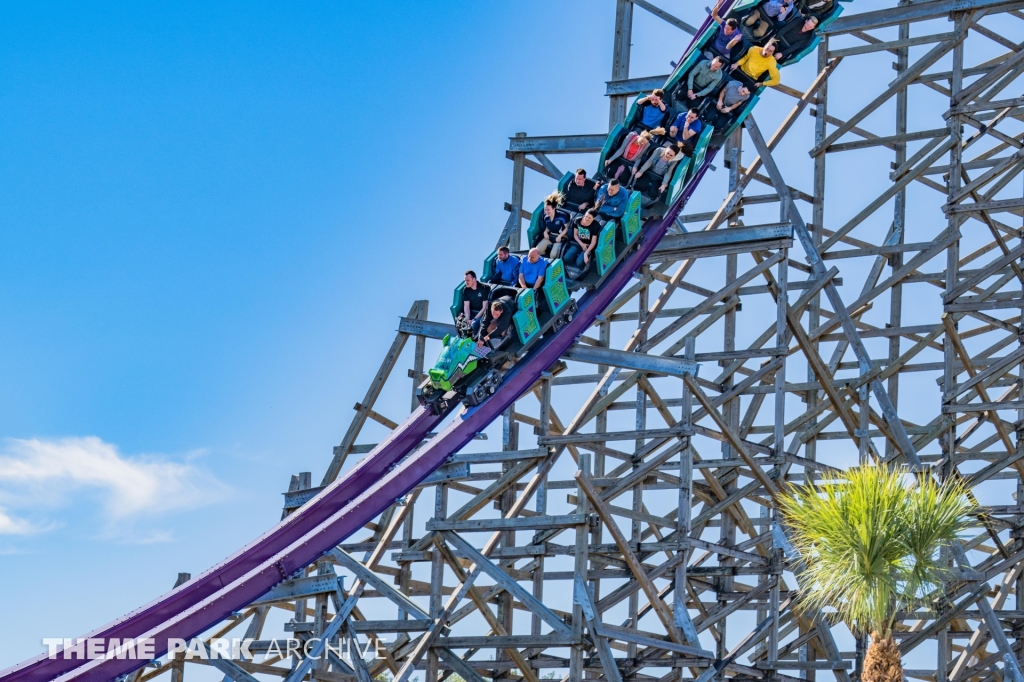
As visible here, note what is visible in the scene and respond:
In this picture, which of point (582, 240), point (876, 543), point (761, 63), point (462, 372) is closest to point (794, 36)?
point (761, 63)

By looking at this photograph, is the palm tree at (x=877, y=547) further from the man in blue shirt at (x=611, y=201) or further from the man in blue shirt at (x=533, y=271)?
the man in blue shirt at (x=611, y=201)

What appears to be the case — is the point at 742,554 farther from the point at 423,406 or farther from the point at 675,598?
the point at 423,406

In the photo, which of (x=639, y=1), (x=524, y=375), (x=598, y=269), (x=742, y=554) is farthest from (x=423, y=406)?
(x=639, y=1)

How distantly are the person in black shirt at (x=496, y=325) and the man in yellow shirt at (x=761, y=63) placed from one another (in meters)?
2.87

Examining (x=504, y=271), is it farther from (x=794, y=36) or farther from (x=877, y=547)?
(x=877, y=547)

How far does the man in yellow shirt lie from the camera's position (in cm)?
1327

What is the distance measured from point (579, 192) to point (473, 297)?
1.52 meters

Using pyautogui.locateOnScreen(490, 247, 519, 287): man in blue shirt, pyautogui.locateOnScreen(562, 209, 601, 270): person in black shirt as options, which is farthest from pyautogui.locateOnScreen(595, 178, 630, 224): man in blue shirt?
pyautogui.locateOnScreen(490, 247, 519, 287): man in blue shirt

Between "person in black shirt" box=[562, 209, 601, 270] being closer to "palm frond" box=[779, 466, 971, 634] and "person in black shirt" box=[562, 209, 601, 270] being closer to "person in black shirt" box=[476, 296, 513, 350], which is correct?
"person in black shirt" box=[476, 296, 513, 350]

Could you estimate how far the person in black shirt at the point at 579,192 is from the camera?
43.9ft

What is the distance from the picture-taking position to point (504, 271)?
12.7 meters

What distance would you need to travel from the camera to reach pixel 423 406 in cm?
1273

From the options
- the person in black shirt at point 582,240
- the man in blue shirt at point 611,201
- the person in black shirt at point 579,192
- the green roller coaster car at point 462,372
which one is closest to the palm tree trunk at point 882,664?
the green roller coaster car at point 462,372

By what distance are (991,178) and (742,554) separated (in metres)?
3.67
